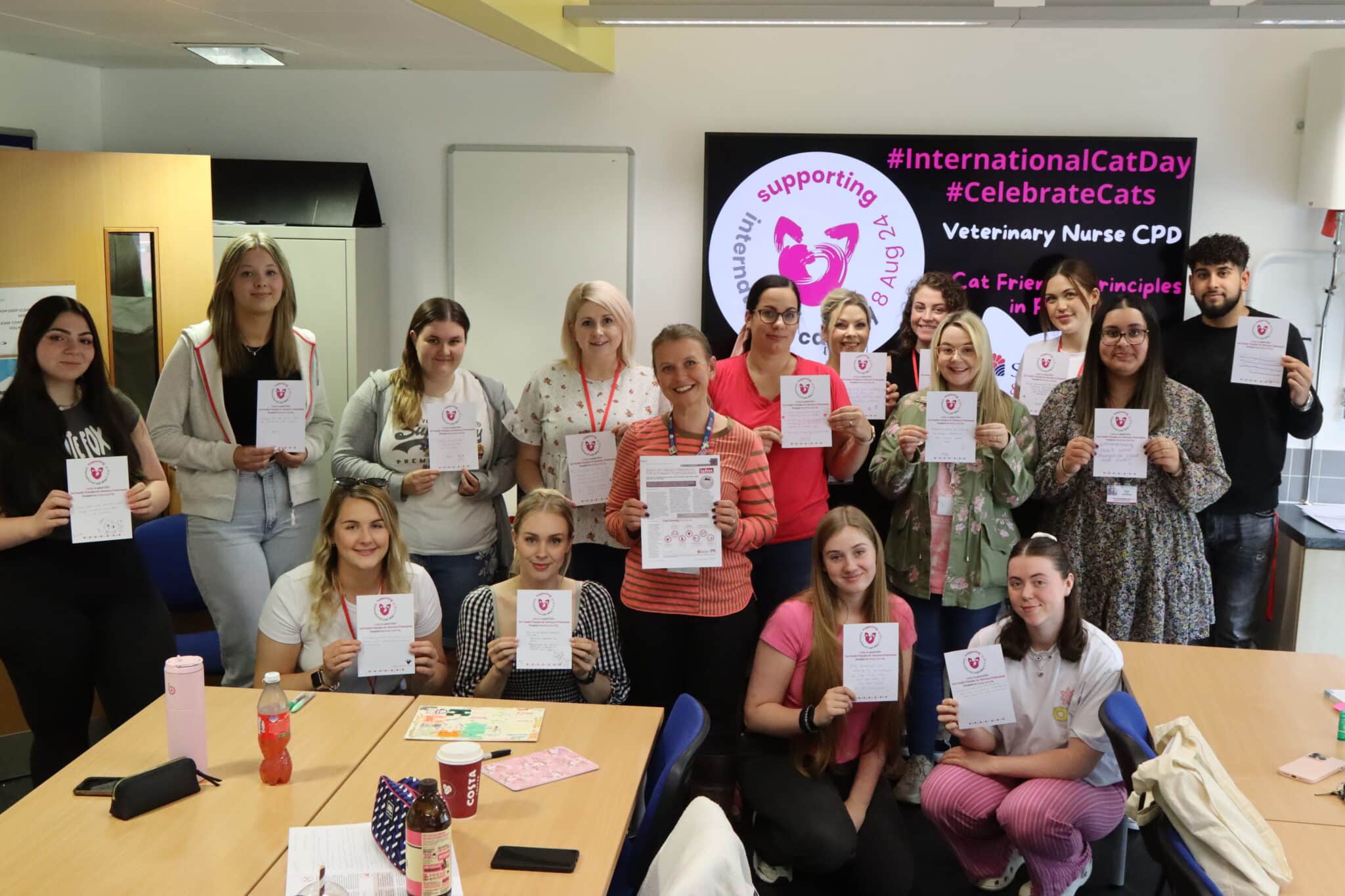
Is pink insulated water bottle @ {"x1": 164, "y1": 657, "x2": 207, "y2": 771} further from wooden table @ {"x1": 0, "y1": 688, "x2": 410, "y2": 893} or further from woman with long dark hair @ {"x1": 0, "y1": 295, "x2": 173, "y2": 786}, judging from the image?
woman with long dark hair @ {"x1": 0, "y1": 295, "x2": 173, "y2": 786}

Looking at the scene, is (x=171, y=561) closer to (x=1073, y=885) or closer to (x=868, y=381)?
(x=868, y=381)

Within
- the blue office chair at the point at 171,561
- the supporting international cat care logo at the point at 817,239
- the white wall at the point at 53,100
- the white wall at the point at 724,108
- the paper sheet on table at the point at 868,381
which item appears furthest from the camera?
the supporting international cat care logo at the point at 817,239

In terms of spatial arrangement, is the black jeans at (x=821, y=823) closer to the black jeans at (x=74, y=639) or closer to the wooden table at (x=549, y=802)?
the wooden table at (x=549, y=802)

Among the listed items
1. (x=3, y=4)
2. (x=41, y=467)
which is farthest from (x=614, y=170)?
(x=41, y=467)

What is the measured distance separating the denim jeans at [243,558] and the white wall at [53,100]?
2613 millimetres

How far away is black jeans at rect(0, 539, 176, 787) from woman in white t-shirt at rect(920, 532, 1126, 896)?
2.46m

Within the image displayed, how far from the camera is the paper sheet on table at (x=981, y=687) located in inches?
131

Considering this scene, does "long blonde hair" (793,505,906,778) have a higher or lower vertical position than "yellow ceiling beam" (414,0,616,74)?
lower

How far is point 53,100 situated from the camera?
19.0ft

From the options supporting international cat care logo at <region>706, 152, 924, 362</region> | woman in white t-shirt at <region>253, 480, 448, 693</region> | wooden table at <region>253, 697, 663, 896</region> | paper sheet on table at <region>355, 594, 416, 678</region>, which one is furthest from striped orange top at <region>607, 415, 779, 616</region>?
supporting international cat care logo at <region>706, 152, 924, 362</region>

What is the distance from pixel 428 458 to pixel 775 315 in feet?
4.39

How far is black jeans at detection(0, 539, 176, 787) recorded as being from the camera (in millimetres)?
3566

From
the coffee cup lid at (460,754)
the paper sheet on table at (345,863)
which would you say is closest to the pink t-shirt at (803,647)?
the coffee cup lid at (460,754)

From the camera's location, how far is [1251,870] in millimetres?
2395
